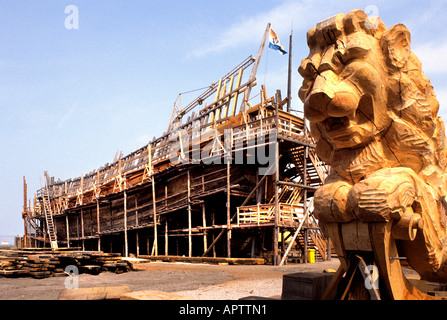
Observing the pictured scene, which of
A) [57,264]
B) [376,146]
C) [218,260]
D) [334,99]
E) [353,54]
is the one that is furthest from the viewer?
[218,260]

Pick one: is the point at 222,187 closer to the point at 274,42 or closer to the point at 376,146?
the point at 274,42

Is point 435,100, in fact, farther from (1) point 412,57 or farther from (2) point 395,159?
(2) point 395,159

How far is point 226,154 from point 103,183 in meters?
13.3

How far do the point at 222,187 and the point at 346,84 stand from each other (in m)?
14.7

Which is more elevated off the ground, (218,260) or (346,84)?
(346,84)

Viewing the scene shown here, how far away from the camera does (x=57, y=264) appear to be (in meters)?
12.6

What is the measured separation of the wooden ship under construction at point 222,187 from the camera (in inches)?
674

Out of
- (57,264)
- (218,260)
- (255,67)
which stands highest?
(255,67)

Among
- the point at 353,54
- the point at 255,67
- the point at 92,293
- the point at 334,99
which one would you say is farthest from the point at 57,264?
the point at 255,67

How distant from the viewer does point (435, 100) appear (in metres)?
4.20

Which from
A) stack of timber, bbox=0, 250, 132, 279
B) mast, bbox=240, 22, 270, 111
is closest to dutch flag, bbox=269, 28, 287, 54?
mast, bbox=240, 22, 270, 111

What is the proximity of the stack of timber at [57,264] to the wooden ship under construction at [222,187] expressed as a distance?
19.1 feet

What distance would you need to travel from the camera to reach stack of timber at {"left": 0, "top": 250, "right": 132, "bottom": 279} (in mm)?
11669

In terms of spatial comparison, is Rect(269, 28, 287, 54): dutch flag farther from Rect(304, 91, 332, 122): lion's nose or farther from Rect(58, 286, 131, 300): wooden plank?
Rect(58, 286, 131, 300): wooden plank
